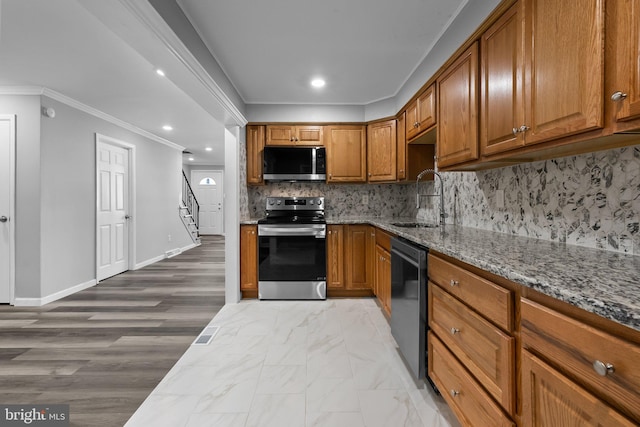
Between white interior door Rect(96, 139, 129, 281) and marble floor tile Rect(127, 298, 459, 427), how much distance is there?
2797 mm

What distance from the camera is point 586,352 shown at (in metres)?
0.74

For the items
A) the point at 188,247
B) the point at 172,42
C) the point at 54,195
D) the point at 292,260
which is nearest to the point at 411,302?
the point at 292,260

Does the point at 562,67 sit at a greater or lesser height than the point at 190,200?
greater

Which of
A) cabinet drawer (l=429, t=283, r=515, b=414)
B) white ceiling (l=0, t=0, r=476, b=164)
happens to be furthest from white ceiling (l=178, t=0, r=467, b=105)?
cabinet drawer (l=429, t=283, r=515, b=414)

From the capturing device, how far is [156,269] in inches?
210

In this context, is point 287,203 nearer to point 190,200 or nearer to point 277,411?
point 277,411

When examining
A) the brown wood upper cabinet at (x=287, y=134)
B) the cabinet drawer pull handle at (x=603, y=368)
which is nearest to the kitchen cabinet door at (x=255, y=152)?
the brown wood upper cabinet at (x=287, y=134)

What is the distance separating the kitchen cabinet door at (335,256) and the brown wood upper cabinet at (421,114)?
4.41 feet

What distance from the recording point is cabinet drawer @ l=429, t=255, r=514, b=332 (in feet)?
3.54

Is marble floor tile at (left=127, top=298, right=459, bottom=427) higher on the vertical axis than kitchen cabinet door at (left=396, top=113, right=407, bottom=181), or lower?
lower

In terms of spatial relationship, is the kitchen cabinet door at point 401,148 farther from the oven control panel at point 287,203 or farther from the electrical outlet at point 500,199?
the electrical outlet at point 500,199

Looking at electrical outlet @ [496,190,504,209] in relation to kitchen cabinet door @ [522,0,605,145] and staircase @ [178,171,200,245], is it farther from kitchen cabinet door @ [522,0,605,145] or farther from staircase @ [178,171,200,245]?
staircase @ [178,171,200,245]

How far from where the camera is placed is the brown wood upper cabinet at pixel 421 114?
2.51 meters

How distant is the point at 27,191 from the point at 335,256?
3.66 metres
